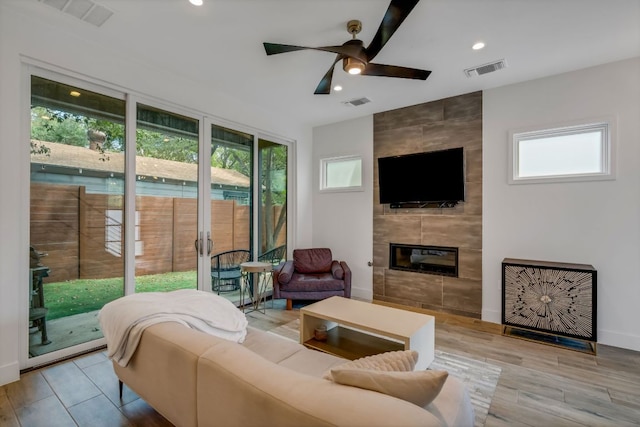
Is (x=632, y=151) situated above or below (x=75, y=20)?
below

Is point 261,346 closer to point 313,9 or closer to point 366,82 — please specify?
point 313,9

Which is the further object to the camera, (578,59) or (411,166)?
(411,166)

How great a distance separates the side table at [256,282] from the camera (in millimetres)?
3855

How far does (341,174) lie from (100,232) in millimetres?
3577

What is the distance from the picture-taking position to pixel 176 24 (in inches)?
99.3

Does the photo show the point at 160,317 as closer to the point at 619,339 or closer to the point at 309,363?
the point at 309,363

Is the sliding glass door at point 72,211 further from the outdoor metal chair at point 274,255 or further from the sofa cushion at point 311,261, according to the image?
the sofa cushion at point 311,261

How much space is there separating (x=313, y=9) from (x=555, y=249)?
11.9 feet

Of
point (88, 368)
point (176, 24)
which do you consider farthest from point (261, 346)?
point (176, 24)

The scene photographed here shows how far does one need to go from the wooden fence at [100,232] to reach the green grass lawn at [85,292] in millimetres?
64

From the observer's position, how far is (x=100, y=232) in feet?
9.71

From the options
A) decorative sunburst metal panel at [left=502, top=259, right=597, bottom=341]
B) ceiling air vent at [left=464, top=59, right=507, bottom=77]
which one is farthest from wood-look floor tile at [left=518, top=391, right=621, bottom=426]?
ceiling air vent at [left=464, top=59, right=507, bottom=77]

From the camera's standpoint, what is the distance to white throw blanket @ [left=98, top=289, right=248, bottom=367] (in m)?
1.67

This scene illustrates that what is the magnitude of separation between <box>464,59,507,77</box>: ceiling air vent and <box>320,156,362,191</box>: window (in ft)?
6.66
